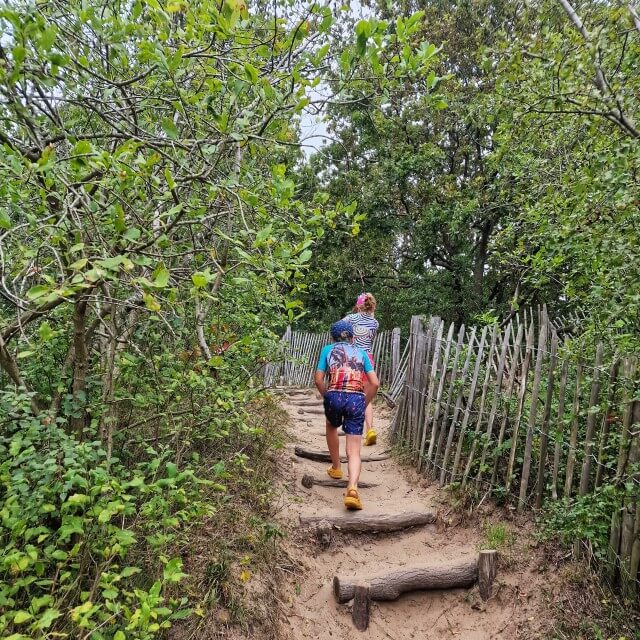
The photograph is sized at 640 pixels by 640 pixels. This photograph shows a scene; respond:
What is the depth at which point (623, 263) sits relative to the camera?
241 centimetres

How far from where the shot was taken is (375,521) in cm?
363

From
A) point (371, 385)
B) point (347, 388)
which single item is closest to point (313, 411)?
point (371, 385)

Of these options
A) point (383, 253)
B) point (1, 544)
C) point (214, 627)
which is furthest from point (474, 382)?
point (383, 253)

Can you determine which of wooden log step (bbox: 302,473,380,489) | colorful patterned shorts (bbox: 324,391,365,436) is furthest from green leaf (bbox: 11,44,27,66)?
wooden log step (bbox: 302,473,380,489)

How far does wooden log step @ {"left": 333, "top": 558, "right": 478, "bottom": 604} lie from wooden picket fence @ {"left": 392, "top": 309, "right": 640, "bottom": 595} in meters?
0.67

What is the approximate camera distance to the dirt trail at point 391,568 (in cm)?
273

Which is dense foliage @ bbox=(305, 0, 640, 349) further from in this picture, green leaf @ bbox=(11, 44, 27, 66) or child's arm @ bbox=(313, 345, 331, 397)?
green leaf @ bbox=(11, 44, 27, 66)

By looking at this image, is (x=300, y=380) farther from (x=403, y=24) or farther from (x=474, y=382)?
(x=403, y=24)

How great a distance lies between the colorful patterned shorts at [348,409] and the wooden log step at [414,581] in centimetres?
125

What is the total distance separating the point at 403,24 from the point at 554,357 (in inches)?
91.6

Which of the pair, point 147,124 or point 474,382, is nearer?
point 147,124

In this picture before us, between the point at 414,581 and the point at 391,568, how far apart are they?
0.95 ft

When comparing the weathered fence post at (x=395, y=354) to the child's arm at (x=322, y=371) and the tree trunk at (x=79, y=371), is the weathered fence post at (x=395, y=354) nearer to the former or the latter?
the child's arm at (x=322, y=371)

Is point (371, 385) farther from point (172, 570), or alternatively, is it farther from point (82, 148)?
point (82, 148)
